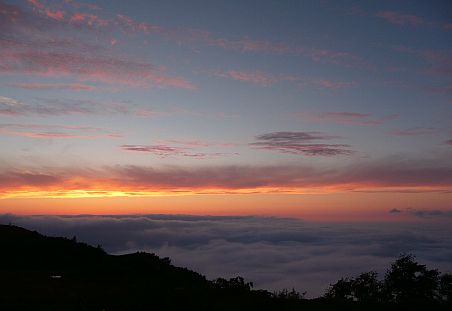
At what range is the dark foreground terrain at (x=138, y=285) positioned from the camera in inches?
957

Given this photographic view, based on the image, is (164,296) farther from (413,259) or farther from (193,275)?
(413,259)

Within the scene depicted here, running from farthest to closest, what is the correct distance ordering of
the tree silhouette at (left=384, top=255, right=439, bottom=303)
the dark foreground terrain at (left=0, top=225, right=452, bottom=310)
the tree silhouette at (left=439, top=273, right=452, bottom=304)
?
the tree silhouette at (left=384, top=255, right=439, bottom=303) → the tree silhouette at (left=439, top=273, right=452, bottom=304) → the dark foreground terrain at (left=0, top=225, right=452, bottom=310)

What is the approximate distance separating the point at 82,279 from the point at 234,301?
14092 mm

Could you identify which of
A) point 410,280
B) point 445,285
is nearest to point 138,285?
point 410,280

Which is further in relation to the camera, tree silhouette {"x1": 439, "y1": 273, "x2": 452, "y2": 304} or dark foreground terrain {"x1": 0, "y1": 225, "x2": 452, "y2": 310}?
tree silhouette {"x1": 439, "y1": 273, "x2": 452, "y2": 304}

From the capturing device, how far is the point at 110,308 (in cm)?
2212

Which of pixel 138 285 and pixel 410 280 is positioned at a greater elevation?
pixel 138 285

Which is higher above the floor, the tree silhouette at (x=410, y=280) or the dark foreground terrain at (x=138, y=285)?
the dark foreground terrain at (x=138, y=285)

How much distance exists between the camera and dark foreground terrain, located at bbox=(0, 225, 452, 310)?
79.7 ft

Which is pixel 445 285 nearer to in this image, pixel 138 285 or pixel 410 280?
pixel 410 280

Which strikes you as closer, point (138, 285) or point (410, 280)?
point (138, 285)

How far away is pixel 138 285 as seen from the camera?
31.5m

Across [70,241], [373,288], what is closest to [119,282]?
[70,241]

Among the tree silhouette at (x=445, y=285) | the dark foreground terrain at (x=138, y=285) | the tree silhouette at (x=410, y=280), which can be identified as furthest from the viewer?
the tree silhouette at (x=410, y=280)
